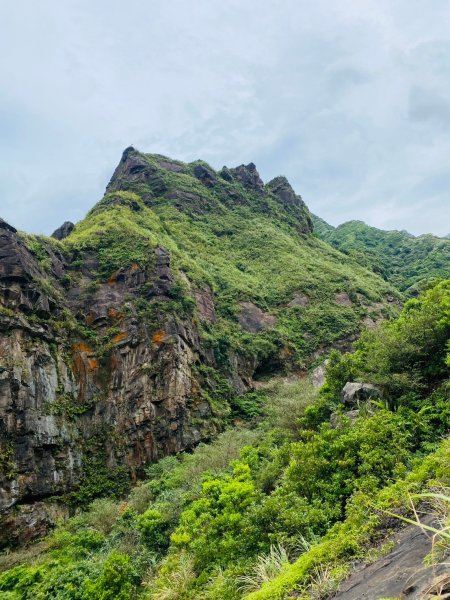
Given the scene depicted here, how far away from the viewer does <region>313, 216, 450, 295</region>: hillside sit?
68.4 meters

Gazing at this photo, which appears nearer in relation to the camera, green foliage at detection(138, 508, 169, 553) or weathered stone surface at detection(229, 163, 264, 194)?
green foliage at detection(138, 508, 169, 553)

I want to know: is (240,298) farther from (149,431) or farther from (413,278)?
(413,278)

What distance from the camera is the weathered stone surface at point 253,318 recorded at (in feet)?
141

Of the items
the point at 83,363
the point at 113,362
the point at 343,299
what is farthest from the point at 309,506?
the point at 343,299

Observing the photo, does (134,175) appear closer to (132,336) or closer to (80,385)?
(132,336)

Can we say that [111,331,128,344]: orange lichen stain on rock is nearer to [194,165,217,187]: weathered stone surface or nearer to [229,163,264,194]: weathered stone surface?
[194,165,217,187]: weathered stone surface

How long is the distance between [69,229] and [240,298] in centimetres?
2309

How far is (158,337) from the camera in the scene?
100ft

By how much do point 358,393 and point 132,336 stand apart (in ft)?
68.3


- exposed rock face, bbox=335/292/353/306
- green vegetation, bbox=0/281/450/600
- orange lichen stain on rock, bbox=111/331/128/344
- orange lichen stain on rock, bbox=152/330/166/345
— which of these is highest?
exposed rock face, bbox=335/292/353/306

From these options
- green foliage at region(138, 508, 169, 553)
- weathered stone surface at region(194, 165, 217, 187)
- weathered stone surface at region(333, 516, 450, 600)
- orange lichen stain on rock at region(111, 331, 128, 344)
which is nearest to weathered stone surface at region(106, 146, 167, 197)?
weathered stone surface at region(194, 165, 217, 187)

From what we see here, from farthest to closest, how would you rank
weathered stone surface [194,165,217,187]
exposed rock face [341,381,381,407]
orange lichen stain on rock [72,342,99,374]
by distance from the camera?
weathered stone surface [194,165,217,187], orange lichen stain on rock [72,342,99,374], exposed rock face [341,381,381,407]

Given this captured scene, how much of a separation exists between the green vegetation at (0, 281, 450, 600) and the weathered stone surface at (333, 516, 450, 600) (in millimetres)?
325

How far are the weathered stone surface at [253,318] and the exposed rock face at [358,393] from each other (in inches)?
1149
